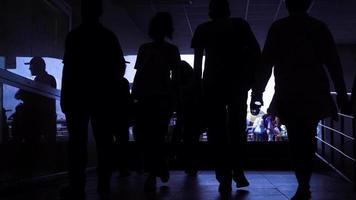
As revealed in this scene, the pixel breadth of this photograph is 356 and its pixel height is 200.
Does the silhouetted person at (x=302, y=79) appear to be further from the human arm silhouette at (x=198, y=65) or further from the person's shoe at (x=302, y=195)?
the human arm silhouette at (x=198, y=65)

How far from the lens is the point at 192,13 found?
9.70m

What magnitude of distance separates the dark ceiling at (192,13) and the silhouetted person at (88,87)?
4.61 m

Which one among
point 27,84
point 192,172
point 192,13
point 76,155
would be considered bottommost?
point 192,172

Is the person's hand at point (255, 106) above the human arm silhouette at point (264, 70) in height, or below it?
below

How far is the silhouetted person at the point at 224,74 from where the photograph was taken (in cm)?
278

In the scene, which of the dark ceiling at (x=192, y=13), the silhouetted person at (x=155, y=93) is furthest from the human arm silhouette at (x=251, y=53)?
the dark ceiling at (x=192, y=13)

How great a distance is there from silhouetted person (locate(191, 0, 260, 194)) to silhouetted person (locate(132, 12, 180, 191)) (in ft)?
1.81

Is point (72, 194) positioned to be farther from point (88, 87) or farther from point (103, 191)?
point (88, 87)

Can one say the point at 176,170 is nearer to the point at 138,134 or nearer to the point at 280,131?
the point at 138,134

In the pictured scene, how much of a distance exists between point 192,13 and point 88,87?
702cm

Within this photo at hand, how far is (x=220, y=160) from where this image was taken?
2.77 metres

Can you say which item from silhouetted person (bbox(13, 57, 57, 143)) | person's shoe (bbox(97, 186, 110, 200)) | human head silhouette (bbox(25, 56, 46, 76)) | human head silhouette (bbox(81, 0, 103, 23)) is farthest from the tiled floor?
human head silhouette (bbox(81, 0, 103, 23))

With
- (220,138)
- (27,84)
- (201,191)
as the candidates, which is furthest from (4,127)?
(220,138)

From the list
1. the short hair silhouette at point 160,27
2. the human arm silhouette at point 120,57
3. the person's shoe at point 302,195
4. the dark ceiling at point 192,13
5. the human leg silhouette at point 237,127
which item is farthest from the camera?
the dark ceiling at point 192,13
